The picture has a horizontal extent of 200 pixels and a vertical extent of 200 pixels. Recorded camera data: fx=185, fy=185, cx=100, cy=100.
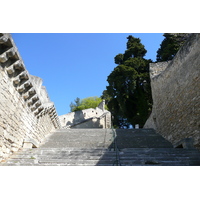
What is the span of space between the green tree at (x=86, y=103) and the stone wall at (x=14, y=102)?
2991 cm

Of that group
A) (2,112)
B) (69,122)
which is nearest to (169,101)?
(2,112)

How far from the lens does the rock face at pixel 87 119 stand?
72.4 feet

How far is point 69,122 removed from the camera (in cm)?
2431

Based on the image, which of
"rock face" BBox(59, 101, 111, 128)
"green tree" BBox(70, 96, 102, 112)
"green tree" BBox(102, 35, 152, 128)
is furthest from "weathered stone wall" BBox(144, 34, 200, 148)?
"green tree" BBox(70, 96, 102, 112)

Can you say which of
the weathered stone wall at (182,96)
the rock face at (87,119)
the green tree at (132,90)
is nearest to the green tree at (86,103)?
the rock face at (87,119)

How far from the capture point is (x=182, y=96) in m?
6.68

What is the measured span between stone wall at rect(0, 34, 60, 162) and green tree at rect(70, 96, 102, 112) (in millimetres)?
29912

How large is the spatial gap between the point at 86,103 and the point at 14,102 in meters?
33.2

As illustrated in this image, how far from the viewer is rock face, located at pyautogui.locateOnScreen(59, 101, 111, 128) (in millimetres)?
22062

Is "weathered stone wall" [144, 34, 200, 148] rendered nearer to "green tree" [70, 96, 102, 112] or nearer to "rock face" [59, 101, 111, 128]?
"rock face" [59, 101, 111, 128]

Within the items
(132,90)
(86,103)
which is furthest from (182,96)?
(86,103)

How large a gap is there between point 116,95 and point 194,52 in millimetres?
11223

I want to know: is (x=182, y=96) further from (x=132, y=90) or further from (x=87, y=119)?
(x=87, y=119)
